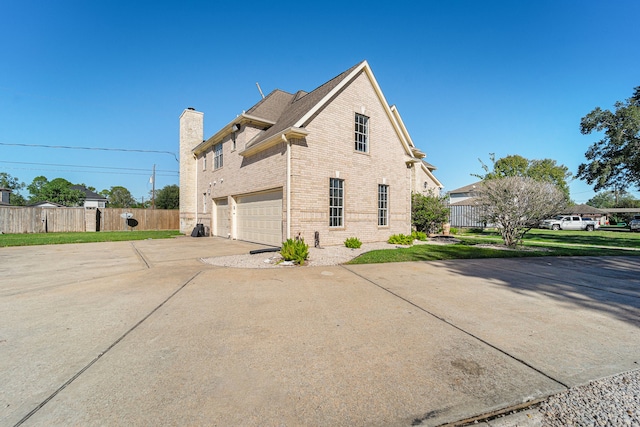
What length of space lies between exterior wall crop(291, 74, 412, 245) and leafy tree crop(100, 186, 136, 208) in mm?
79973

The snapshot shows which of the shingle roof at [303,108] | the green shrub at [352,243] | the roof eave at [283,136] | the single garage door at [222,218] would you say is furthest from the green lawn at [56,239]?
the green shrub at [352,243]

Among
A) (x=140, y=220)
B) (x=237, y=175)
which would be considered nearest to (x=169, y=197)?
(x=140, y=220)

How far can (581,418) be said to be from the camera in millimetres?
2035

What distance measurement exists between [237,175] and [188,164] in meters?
7.68

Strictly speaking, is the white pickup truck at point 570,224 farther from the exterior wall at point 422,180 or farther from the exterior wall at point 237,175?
the exterior wall at point 237,175

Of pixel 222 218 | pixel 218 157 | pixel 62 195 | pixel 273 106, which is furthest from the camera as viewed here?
pixel 62 195

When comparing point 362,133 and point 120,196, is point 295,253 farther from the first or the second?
point 120,196

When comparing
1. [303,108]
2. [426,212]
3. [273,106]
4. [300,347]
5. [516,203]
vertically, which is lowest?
[300,347]

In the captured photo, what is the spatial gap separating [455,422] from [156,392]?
238 cm

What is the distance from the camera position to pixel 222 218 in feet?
55.6

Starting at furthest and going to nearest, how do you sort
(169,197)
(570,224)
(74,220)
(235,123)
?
1. (169,197)
2. (570,224)
3. (74,220)
4. (235,123)

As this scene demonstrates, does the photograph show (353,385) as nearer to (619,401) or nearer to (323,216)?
(619,401)

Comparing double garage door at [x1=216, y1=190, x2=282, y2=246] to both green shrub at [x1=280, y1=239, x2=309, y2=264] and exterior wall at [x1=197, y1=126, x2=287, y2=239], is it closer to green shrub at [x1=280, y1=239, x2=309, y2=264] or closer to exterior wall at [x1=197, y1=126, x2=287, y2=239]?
exterior wall at [x1=197, y1=126, x2=287, y2=239]

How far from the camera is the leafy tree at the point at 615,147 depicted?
19141 millimetres
